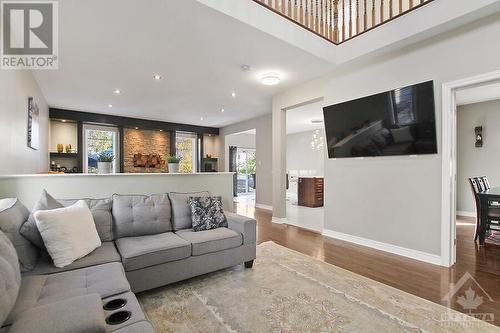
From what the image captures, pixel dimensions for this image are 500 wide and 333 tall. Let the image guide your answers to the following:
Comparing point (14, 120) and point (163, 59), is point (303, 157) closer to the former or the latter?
point (163, 59)

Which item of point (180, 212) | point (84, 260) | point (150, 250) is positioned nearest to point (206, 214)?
point (180, 212)

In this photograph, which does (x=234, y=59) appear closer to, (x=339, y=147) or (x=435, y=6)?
(x=339, y=147)

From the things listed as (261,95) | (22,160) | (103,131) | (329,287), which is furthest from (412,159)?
(103,131)

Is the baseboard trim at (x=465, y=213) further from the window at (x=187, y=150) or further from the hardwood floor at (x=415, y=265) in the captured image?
the window at (x=187, y=150)

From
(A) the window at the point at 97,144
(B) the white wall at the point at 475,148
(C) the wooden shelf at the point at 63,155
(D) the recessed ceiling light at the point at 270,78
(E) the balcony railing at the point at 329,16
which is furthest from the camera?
(A) the window at the point at 97,144

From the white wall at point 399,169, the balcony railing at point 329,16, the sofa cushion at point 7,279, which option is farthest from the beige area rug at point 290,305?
the balcony railing at point 329,16

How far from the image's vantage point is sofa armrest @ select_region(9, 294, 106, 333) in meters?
1.00

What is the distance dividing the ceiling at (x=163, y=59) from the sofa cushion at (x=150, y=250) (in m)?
2.29

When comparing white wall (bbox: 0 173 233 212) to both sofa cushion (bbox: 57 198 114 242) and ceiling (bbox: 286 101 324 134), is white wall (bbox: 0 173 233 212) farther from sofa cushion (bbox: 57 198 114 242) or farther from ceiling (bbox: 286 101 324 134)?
ceiling (bbox: 286 101 324 134)

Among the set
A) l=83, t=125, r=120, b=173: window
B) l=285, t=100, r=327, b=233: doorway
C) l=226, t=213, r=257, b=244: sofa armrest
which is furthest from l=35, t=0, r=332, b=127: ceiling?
l=226, t=213, r=257, b=244: sofa armrest

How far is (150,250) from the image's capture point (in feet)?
7.21

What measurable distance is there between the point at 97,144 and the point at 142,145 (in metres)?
1.24

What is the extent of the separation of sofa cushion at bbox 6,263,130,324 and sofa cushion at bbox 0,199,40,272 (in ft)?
0.66

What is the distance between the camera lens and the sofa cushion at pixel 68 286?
4.46 feet
